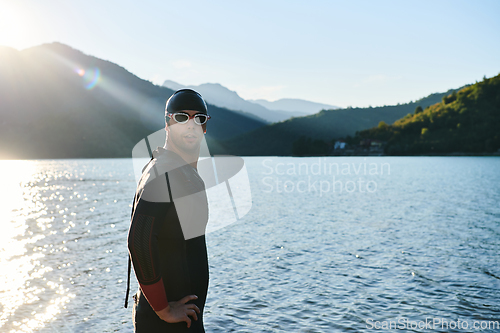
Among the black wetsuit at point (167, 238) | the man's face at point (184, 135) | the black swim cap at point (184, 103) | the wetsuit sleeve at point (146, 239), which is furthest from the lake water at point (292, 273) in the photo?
the black swim cap at point (184, 103)

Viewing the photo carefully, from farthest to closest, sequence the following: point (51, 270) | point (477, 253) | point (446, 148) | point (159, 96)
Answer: point (446, 148) → point (159, 96) → point (477, 253) → point (51, 270)

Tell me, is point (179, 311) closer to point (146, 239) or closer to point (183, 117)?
point (146, 239)

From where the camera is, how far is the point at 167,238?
2941 mm

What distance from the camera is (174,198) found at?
2.84 m

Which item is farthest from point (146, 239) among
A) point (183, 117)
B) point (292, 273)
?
point (292, 273)

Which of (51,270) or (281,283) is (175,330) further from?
(51,270)

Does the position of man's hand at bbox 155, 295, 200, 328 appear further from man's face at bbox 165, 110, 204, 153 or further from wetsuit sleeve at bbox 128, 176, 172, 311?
man's face at bbox 165, 110, 204, 153

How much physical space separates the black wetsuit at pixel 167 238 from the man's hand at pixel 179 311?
0.06 metres

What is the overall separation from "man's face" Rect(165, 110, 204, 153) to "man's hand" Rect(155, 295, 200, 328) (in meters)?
1.27

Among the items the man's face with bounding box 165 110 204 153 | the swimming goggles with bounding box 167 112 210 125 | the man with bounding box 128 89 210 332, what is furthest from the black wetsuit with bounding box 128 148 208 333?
the swimming goggles with bounding box 167 112 210 125

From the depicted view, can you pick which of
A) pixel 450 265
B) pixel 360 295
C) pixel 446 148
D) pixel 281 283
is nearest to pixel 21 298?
pixel 281 283

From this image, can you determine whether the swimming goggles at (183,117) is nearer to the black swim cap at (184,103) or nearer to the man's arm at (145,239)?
the black swim cap at (184,103)

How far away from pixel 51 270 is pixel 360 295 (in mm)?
11585

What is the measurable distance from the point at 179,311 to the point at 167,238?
0.61 meters
